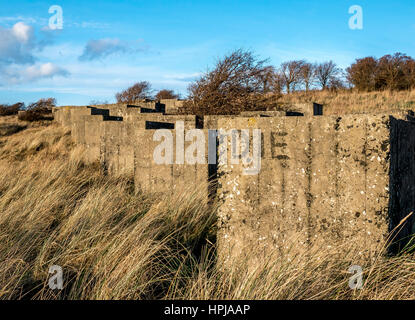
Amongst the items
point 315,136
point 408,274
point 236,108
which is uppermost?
point 236,108

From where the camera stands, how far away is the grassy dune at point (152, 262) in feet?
6.82

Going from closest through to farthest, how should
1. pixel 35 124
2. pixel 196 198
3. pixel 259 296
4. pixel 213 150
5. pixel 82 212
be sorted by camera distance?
pixel 259 296 → pixel 82 212 → pixel 196 198 → pixel 213 150 → pixel 35 124

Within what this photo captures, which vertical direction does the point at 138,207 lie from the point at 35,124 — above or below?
below

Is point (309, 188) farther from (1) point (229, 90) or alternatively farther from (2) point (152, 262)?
(1) point (229, 90)

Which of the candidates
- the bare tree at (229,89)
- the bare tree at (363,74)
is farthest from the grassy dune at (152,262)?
the bare tree at (363,74)

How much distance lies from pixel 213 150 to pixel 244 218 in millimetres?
1826

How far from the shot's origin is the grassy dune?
81.8 inches

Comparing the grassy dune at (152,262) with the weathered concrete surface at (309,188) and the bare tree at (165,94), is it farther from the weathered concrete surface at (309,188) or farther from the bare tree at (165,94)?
Result: the bare tree at (165,94)

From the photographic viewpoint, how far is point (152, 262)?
2.51 m

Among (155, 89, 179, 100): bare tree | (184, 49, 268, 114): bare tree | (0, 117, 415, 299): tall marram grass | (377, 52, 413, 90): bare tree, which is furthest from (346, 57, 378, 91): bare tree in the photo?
(0, 117, 415, 299): tall marram grass

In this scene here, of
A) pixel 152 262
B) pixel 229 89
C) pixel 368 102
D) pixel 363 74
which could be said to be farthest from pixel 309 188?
pixel 363 74

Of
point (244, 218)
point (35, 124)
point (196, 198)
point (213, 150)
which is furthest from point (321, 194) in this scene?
point (35, 124)

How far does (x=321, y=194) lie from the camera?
96.0 inches
